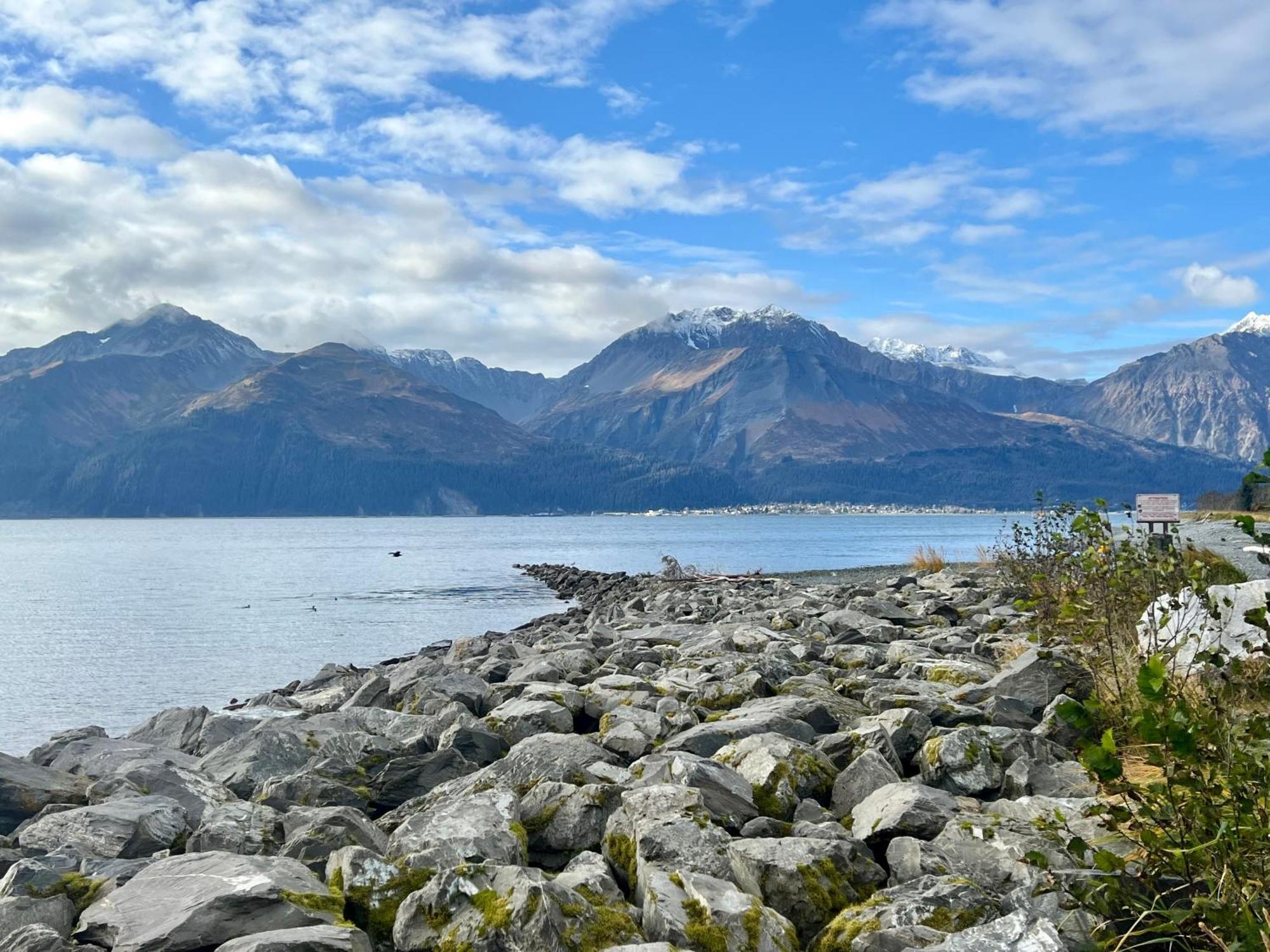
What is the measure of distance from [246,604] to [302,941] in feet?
154

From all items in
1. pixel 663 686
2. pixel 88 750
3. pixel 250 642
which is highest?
pixel 663 686

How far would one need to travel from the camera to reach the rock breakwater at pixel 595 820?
520 cm

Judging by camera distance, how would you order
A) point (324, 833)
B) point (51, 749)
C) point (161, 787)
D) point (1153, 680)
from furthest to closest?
1. point (51, 749)
2. point (161, 787)
3. point (324, 833)
4. point (1153, 680)

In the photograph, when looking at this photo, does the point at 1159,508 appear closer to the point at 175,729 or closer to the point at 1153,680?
the point at 175,729

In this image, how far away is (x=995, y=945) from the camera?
454 centimetres

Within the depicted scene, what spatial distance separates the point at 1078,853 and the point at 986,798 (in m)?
3.52

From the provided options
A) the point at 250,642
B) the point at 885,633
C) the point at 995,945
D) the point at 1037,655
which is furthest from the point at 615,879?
the point at 250,642

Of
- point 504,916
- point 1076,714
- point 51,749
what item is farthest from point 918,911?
point 51,749

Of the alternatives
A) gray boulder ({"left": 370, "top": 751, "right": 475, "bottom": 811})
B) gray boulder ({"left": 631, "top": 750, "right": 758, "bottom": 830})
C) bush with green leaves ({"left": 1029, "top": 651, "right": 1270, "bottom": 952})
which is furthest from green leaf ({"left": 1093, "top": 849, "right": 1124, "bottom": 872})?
gray boulder ({"left": 370, "top": 751, "right": 475, "bottom": 811})

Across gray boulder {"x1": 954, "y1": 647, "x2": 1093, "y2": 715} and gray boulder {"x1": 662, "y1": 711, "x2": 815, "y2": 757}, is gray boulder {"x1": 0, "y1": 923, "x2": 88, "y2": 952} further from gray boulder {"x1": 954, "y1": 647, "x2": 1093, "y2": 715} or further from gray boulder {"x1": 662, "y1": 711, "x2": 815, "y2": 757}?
gray boulder {"x1": 954, "y1": 647, "x2": 1093, "y2": 715}

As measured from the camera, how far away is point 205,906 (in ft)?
17.1

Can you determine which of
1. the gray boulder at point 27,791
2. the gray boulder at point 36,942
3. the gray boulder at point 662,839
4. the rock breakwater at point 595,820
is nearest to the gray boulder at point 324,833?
the rock breakwater at point 595,820

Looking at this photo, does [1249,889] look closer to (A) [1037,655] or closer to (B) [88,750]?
(A) [1037,655]

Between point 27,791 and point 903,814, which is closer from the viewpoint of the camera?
point 903,814
